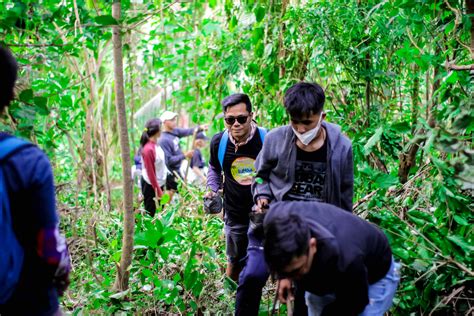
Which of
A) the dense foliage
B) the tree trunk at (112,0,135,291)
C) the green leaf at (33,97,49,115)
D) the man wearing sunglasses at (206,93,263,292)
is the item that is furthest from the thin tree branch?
the green leaf at (33,97,49,115)

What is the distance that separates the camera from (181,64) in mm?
11320

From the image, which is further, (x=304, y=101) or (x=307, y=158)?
(x=307, y=158)

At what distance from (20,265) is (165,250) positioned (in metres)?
2.25

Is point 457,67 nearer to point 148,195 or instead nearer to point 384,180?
point 384,180

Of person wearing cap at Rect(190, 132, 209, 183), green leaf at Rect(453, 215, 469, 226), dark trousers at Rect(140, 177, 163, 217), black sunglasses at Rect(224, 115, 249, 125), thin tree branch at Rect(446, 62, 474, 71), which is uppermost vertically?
thin tree branch at Rect(446, 62, 474, 71)

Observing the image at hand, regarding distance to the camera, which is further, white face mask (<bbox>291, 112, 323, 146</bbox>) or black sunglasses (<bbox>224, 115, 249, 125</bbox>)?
black sunglasses (<bbox>224, 115, 249, 125</bbox>)

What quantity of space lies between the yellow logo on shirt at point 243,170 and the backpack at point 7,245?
2.57 meters

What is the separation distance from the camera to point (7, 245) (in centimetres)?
244

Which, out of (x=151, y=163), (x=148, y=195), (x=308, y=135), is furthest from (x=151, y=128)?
(x=308, y=135)

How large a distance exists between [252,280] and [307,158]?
2.96ft

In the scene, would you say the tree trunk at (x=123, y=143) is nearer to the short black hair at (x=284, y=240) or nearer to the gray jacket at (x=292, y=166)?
the gray jacket at (x=292, y=166)

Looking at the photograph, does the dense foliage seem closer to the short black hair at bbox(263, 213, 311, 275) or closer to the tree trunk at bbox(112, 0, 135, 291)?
the tree trunk at bbox(112, 0, 135, 291)

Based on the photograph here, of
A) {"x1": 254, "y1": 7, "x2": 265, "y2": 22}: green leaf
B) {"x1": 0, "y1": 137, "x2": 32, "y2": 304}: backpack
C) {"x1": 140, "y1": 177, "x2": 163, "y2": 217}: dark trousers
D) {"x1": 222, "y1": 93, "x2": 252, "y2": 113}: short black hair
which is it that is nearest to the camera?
{"x1": 0, "y1": 137, "x2": 32, "y2": 304}: backpack

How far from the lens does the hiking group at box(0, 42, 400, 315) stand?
2520 millimetres
